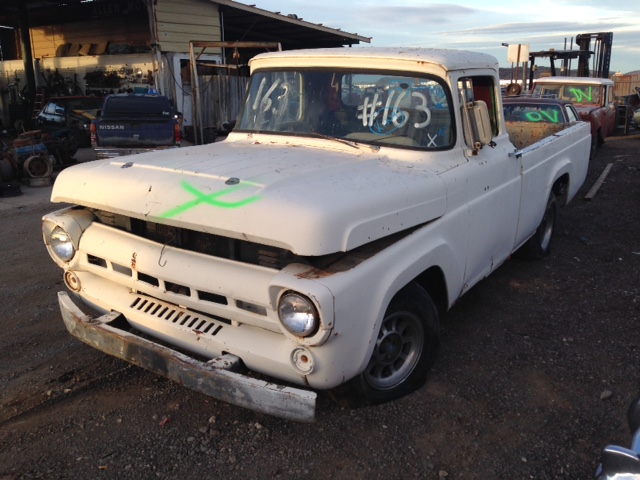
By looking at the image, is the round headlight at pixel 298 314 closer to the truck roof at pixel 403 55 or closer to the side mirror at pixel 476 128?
the side mirror at pixel 476 128

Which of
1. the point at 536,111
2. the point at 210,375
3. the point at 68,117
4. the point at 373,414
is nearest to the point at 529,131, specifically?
the point at 536,111

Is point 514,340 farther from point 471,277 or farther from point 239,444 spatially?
point 239,444

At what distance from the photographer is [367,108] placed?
12.8ft

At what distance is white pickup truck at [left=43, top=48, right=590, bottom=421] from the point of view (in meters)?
2.65

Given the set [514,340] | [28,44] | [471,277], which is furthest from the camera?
[28,44]

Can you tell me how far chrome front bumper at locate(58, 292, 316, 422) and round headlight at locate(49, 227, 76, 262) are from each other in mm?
475

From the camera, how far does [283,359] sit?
269 centimetres

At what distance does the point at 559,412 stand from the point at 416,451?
96 cm

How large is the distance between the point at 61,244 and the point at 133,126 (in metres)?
9.54

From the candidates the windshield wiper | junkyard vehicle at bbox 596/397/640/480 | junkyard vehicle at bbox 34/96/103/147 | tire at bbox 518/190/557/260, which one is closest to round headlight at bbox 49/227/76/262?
the windshield wiper

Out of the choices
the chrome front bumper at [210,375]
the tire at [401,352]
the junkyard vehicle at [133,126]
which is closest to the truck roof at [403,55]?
the tire at [401,352]

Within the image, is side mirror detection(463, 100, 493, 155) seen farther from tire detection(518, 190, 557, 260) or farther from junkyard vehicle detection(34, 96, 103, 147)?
junkyard vehicle detection(34, 96, 103, 147)

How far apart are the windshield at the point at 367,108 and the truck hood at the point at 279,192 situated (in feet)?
0.47

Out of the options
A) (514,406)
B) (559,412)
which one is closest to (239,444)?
(514,406)
